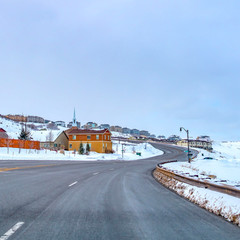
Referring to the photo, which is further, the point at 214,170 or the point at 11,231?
the point at 214,170

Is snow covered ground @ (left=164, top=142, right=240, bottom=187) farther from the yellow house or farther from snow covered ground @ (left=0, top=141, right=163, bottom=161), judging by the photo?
the yellow house

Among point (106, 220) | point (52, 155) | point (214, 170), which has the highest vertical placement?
point (106, 220)

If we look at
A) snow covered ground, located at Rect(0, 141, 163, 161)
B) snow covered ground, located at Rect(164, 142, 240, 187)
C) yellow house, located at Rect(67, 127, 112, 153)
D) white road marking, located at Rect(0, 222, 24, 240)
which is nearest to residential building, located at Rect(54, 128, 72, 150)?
yellow house, located at Rect(67, 127, 112, 153)

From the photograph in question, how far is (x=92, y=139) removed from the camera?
7631 centimetres

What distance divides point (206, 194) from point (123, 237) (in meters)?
4.97

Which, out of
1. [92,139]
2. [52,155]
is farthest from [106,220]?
[92,139]

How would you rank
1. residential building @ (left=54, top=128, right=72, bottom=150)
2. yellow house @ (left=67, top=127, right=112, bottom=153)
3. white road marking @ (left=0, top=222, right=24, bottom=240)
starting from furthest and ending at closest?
1. residential building @ (left=54, top=128, right=72, bottom=150)
2. yellow house @ (left=67, top=127, right=112, bottom=153)
3. white road marking @ (left=0, top=222, right=24, bottom=240)

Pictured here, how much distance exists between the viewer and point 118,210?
272 inches

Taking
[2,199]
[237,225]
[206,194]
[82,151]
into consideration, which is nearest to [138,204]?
[206,194]

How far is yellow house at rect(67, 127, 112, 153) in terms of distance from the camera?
75.8 metres

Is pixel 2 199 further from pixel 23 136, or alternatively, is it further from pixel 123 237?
pixel 23 136

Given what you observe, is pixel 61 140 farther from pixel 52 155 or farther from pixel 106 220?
pixel 106 220

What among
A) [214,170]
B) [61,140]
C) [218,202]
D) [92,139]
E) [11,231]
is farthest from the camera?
[61,140]

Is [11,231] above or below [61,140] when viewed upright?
below
